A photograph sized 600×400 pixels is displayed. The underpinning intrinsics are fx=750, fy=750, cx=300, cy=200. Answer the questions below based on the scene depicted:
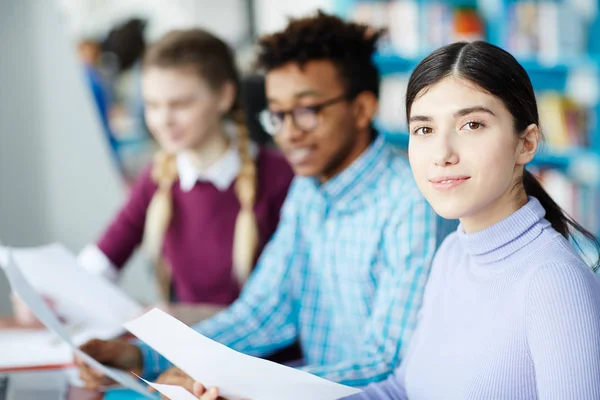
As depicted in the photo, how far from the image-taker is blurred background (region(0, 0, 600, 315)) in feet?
12.4

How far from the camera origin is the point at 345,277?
1458 millimetres

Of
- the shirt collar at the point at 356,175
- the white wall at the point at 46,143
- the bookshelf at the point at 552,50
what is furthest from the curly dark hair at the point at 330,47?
the white wall at the point at 46,143

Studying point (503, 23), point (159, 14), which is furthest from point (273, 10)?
point (503, 23)

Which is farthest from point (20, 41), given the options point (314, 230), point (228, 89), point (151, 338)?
point (151, 338)

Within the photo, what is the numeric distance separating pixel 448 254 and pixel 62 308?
0.97 metres

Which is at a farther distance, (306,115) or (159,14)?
(159,14)

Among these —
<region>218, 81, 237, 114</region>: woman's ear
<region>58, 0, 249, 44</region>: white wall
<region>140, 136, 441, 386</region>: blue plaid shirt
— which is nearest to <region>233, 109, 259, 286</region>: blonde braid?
<region>218, 81, 237, 114</region>: woman's ear

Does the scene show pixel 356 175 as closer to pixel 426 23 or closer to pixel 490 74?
pixel 490 74

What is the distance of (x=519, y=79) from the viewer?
888mm

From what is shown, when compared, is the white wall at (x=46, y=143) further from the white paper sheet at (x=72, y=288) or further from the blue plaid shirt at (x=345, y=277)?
the blue plaid shirt at (x=345, y=277)

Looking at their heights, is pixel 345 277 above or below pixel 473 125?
below

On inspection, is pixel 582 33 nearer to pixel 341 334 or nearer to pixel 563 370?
pixel 341 334

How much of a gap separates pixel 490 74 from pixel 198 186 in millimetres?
1279

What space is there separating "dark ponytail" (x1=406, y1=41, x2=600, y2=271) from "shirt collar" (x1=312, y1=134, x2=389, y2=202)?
520 mm
